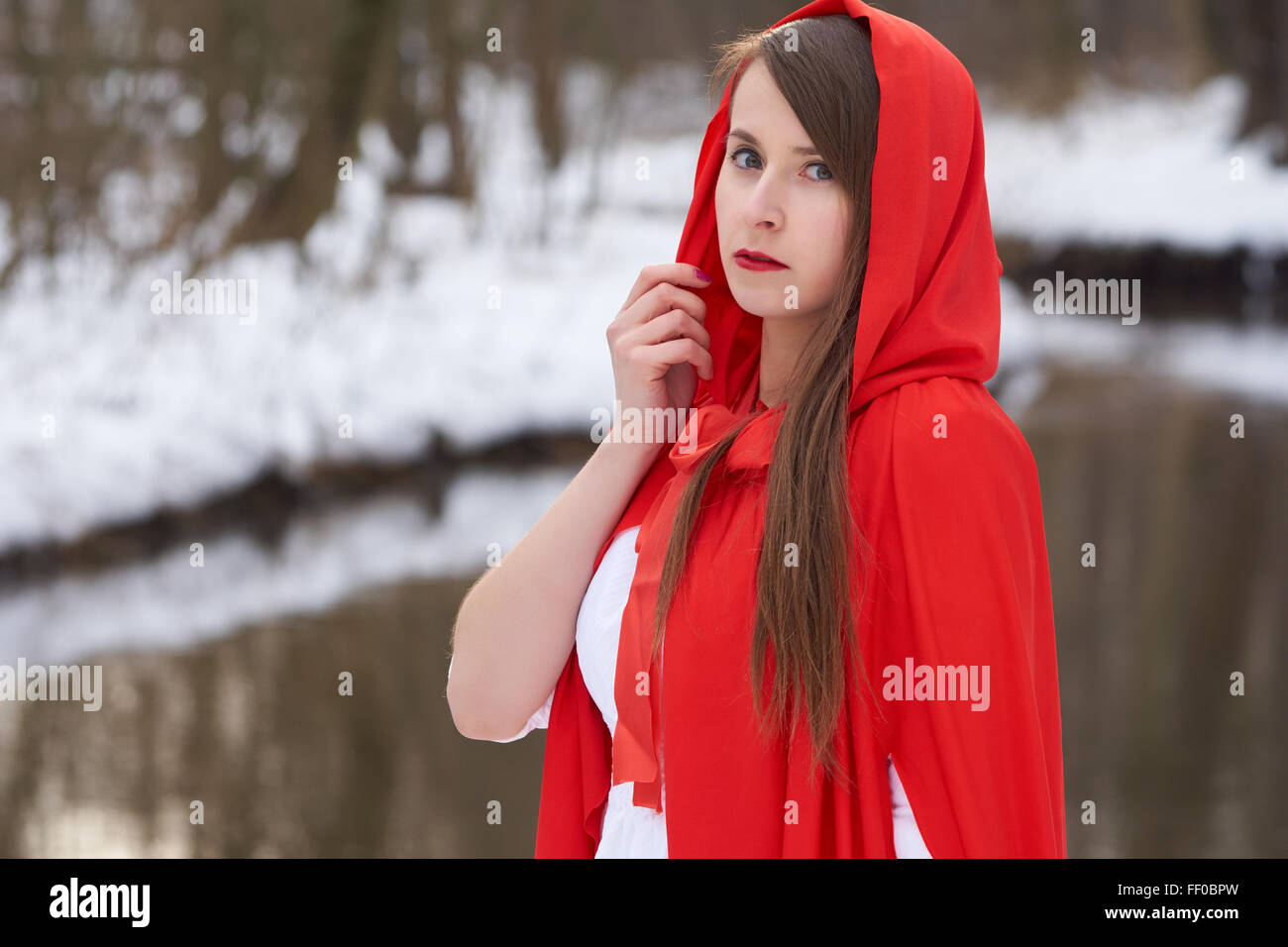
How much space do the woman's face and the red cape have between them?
0.05 m

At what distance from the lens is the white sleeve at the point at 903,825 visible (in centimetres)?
98

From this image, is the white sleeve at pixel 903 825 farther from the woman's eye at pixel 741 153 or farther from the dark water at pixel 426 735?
the dark water at pixel 426 735

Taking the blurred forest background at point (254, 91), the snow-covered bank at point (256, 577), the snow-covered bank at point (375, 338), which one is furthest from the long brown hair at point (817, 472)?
the blurred forest background at point (254, 91)

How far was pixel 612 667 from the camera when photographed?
43.8 inches

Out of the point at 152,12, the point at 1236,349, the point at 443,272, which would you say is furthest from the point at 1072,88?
the point at 152,12

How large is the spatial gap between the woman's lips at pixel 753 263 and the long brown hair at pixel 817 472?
0.06 metres

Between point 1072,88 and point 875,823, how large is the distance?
423 inches

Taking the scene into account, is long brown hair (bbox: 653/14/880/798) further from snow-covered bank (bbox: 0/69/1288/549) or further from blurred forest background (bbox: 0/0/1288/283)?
blurred forest background (bbox: 0/0/1288/283)

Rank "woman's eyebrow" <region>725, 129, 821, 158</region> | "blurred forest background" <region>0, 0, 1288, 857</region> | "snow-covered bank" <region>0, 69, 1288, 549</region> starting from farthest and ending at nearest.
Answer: "snow-covered bank" <region>0, 69, 1288, 549</region> → "blurred forest background" <region>0, 0, 1288, 857</region> → "woman's eyebrow" <region>725, 129, 821, 158</region>

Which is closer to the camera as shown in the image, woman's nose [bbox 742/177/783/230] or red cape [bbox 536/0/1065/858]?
red cape [bbox 536/0/1065/858]

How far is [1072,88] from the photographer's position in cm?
1044

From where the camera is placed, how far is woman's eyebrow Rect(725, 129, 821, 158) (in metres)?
1.05

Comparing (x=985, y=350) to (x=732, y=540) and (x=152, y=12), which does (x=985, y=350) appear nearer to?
(x=732, y=540)

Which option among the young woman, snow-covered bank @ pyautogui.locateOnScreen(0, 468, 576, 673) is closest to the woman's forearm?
the young woman
